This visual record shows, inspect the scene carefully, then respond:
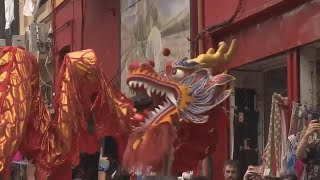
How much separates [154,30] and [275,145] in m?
4.87

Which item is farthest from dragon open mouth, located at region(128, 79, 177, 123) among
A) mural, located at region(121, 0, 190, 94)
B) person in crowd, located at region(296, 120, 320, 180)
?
mural, located at region(121, 0, 190, 94)

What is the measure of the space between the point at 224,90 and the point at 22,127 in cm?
158

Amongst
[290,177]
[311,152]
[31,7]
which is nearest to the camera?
[311,152]

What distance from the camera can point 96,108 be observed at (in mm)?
5758

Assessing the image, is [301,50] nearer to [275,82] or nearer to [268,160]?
[268,160]

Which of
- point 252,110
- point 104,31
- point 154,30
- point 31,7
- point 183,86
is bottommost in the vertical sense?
point 252,110

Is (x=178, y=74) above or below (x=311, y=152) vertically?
above

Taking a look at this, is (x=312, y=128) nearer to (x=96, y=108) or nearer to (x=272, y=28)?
(x=96, y=108)

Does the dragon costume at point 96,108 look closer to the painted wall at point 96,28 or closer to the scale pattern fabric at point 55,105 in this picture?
the scale pattern fabric at point 55,105

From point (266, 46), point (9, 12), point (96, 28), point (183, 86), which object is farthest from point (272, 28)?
point (9, 12)

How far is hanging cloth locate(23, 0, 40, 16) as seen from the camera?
18.6 m

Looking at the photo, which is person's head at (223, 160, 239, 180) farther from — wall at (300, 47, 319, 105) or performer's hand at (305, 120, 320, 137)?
wall at (300, 47, 319, 105)

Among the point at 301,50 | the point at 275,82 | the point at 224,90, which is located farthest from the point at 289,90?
the point at 224,90

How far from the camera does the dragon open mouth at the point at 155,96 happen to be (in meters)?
5.24
